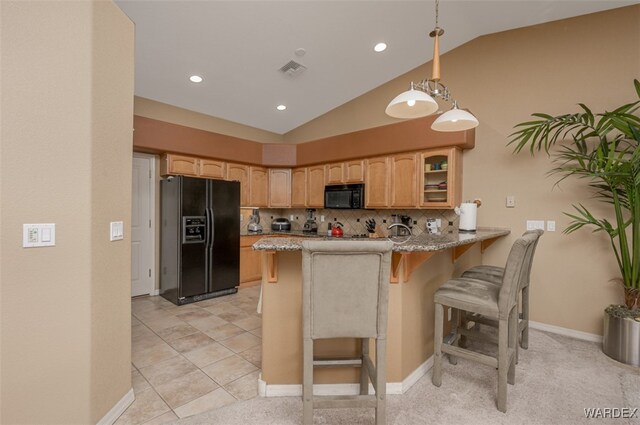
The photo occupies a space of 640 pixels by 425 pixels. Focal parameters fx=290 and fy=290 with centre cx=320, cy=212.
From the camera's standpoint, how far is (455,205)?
3.74 m

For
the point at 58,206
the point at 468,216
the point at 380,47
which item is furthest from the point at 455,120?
the point at 58,206

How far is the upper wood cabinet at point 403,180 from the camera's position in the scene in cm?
402

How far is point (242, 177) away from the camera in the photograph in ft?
16.8

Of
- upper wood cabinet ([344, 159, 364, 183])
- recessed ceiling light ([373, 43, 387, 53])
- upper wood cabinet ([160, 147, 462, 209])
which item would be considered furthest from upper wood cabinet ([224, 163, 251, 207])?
recessed ceiling light ([373, 43, 387, 53])

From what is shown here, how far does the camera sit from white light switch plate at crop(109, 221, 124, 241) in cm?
177

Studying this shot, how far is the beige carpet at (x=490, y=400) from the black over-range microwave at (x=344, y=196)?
2.66m

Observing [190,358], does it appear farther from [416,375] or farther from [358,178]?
[358,178]

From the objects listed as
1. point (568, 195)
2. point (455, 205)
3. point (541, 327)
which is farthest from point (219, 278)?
point (568, 195)

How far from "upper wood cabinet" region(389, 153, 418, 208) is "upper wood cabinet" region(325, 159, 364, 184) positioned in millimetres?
556

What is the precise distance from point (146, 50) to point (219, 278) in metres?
3.08

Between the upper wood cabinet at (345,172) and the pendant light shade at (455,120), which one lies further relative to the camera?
the upper wood cabinet at (345,172)

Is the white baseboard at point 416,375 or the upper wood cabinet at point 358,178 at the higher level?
the upper wood cabinet at point 358,178

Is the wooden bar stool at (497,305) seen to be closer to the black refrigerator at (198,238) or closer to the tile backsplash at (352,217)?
the tile backsplash at (352,217)

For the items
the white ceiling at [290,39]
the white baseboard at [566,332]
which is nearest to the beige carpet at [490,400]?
the white baseboard at [566,332]
